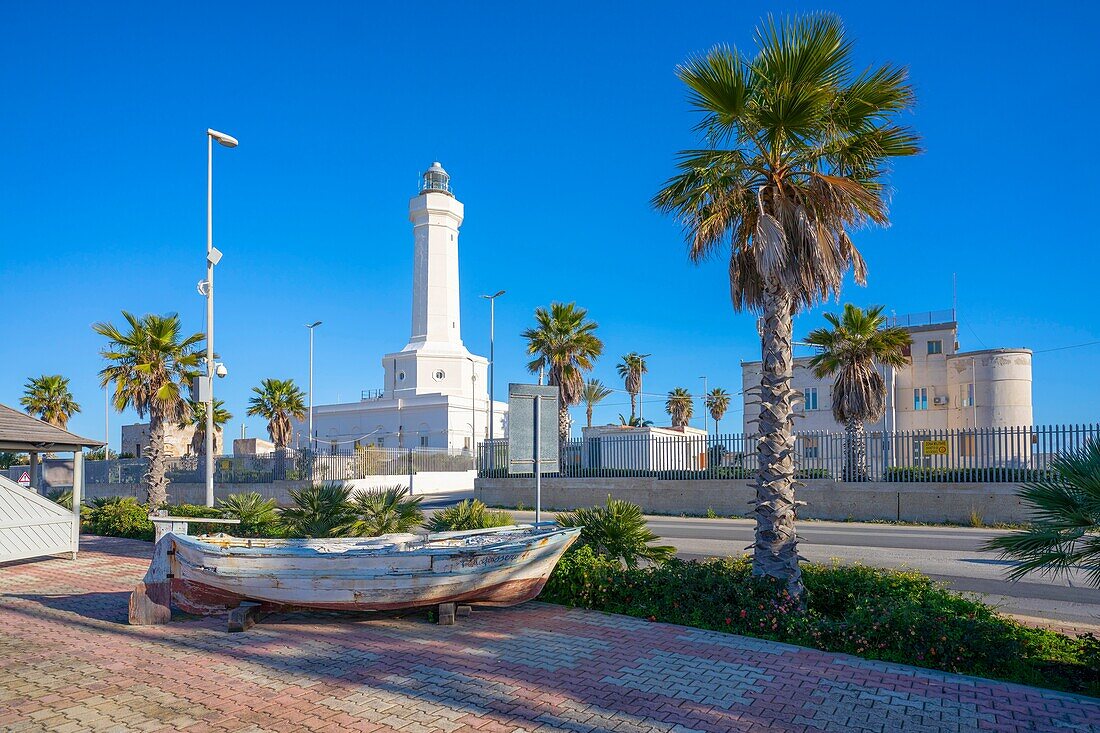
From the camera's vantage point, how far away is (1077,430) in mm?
19312

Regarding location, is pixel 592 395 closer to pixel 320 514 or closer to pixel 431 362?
pixel 431 362

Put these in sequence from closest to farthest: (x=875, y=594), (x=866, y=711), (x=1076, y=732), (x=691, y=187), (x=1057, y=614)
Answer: (x=1076, y=732) < (x=866, y=711) < (x=875, y=594) < (x=1057, y=614) < (x=691, y=187)

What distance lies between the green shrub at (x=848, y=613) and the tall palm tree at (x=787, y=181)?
52 centimetres

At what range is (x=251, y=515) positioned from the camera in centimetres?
1539

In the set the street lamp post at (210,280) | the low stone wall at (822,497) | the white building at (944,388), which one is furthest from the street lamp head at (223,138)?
the white building at (944,388)

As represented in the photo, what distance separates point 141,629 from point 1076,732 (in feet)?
30.1

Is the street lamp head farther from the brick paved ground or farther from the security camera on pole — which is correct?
the brick paved ground

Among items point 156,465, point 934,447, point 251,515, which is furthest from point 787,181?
point 156,465

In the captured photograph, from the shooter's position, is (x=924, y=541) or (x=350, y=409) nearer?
(x=924, y=541)

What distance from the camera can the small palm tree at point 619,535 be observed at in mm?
10102

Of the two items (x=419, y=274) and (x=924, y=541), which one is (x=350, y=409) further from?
(x=924, y=541)

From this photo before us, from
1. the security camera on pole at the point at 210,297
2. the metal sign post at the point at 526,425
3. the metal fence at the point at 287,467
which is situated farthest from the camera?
the metal fence at the point at 287,467

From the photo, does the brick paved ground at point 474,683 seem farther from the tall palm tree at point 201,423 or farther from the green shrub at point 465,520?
the tall palm tree at point 201,423

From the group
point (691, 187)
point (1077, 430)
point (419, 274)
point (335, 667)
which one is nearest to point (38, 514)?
point (335, 667)
